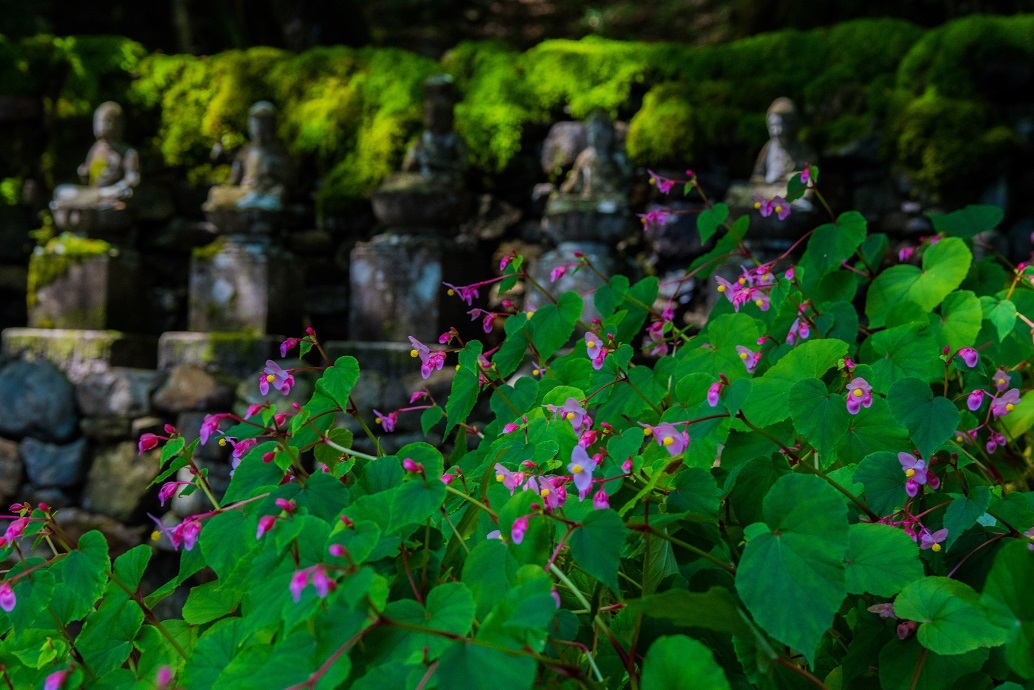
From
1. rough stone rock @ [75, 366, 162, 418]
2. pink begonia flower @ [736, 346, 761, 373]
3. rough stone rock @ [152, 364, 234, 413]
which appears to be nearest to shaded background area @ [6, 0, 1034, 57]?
rough stone rock @ [75, 366, 162, 418]

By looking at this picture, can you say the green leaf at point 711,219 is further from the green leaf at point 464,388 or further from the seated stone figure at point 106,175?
the seated stone figure at point 106,175

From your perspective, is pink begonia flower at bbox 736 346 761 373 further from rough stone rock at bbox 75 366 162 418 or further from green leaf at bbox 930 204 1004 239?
rough stone rock at bbox 75 366 162 418

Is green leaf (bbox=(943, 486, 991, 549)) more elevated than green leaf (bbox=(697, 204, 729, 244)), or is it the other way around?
green leaf (bbox=(697, 204, 729, 244))

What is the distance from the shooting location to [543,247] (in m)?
4.38

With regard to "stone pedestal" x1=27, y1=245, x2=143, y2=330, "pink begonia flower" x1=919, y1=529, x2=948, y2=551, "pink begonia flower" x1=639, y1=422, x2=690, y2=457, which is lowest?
"stone pedestal" x1=27, y1=245, x2=143, y2=330

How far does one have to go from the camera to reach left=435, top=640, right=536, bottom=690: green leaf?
28.9 inches

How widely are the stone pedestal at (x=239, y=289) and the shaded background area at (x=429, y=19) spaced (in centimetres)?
230

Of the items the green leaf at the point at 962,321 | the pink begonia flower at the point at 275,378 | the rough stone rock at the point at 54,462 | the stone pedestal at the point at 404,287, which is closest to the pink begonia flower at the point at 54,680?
the pink begonia flower at the point at 275,378

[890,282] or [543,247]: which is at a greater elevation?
[890,282]

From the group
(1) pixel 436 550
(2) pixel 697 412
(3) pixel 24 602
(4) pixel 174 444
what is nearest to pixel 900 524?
(2) pixel 697 412

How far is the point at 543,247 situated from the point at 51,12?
16.5ft

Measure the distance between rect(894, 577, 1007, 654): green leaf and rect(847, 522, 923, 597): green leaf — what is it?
0.6 inches

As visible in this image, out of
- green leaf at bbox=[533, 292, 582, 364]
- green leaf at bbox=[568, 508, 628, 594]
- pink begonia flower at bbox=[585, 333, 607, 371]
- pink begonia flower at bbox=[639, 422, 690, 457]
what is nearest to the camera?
green leaf at bbox=[568, 508, 628, 594]

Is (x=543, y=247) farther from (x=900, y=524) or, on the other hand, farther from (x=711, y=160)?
(x=900, y=524)
